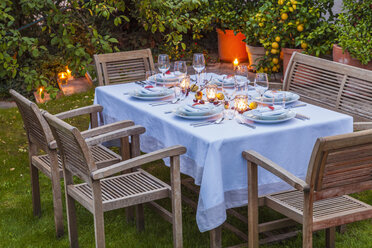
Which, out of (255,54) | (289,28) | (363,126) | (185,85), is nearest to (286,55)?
(289,28)

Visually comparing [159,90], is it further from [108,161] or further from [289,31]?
[289,31]

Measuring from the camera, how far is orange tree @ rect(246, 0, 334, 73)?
7.07m

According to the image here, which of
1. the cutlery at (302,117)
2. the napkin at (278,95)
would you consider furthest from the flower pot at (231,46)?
the cutlery at (302,117)

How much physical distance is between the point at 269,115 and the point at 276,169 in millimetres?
510

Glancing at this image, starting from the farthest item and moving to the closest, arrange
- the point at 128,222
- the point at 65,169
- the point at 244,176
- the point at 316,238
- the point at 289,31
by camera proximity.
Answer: the point at 289,31, the point at 128,222, the point at 316,238, the point at 65,169, the point at 244,176

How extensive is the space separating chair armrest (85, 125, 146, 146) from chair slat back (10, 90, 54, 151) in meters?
0.32

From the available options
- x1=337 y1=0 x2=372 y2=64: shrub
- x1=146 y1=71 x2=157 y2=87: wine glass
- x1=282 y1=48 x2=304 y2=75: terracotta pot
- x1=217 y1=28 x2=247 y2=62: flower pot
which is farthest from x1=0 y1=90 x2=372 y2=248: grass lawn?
x1=217 y1=28 x2=247 y2=62: flower pot

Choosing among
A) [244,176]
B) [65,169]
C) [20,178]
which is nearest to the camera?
[244,176]

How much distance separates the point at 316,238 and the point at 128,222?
1322 millimetres

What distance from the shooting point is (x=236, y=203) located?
3283 mm

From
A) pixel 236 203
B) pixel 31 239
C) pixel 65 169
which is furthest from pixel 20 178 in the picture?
pixel 236 203

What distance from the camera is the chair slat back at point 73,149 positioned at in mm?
3057

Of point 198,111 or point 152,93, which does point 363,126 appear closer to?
point 198,111

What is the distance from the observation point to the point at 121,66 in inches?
202
